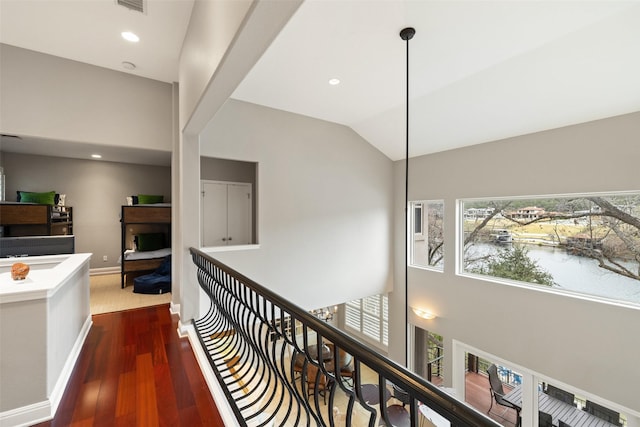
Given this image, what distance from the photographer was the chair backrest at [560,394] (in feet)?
12.3

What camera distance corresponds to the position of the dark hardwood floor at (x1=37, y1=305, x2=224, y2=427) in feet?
5.71

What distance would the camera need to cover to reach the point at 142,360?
94.5 inches

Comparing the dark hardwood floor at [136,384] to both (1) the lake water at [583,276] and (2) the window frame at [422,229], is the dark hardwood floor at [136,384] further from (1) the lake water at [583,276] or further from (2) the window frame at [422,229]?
(1) the lake water at [583,276]

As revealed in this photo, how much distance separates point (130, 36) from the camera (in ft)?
9.21

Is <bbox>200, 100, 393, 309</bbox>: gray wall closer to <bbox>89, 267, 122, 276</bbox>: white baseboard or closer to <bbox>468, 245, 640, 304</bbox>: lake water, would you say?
<bbox>468, 245, 640, 304</bbox>: lake water

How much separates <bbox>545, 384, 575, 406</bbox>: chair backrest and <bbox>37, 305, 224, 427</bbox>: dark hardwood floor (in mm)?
4712

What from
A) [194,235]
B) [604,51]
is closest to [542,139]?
[604,51]

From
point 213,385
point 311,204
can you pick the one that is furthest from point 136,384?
point 311,204

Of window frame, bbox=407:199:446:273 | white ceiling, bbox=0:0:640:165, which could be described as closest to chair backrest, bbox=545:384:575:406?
window frame, bbox=407:199:446:273

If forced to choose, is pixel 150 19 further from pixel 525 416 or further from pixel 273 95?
pixel 525 416

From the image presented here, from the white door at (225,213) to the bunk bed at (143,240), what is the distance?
0.77m

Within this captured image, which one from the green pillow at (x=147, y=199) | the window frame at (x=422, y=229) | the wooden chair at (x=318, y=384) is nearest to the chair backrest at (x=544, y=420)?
the window frame at (x=422, y=229)

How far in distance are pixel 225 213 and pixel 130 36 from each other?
9.31 feet

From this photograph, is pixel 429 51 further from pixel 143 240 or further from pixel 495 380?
pixel 143 240
